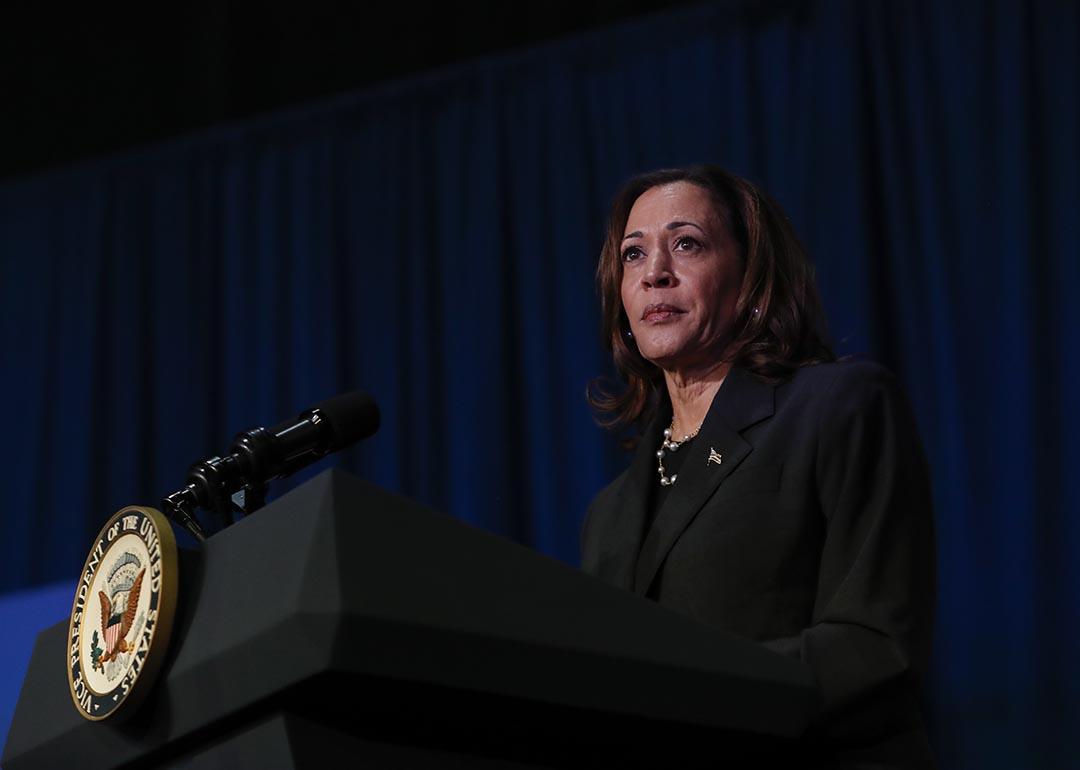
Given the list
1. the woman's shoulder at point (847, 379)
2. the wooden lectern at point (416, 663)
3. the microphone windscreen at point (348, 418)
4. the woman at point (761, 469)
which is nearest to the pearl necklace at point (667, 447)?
the woman at point (761, 469)

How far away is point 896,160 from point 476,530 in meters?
2.54

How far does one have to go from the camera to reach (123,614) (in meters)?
1.16

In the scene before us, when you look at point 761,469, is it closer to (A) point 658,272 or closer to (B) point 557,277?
(A) point 658,272

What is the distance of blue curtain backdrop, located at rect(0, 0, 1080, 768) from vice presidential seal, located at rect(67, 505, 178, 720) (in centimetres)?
Result: 221

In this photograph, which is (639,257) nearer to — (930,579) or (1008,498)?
(930,579)

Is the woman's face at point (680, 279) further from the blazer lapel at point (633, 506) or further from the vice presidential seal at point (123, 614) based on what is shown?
the vice presidential seal at point (123, 614)

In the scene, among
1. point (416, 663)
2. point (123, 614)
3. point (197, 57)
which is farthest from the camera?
point (197, 57)

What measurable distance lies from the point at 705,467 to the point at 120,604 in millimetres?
698

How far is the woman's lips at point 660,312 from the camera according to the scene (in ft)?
6.14

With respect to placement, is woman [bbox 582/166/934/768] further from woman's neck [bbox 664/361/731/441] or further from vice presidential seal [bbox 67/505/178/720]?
vice presidential seal [bbox 67/505/178/720]

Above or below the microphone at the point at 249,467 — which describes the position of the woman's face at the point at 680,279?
above

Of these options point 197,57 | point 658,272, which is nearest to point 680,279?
point 658,272

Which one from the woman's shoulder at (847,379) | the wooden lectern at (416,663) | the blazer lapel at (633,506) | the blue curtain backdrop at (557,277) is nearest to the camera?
the wooden lectern at (416,663)

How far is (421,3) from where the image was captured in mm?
4098
